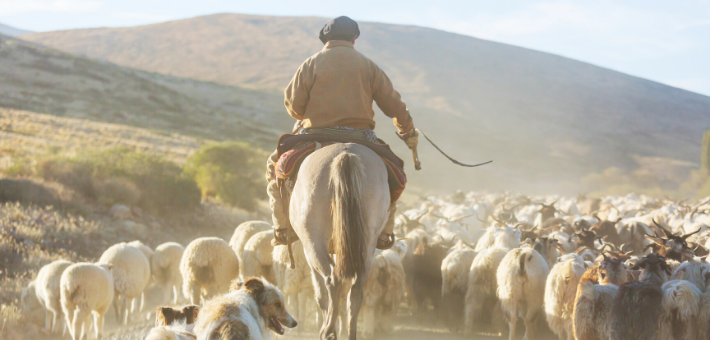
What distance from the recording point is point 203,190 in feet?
88.0

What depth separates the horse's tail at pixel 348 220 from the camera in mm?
5172

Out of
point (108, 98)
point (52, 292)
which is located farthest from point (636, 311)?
point (108, 98)

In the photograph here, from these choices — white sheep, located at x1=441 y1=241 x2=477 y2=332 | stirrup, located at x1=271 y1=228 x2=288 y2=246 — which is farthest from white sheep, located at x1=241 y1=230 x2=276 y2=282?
stirrup, located at x1=271 y1=228 x2=288 y2=246

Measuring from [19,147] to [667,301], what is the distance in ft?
89.9

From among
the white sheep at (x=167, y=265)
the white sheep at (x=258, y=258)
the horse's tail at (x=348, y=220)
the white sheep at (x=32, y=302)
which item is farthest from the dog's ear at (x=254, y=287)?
the white sheep at (x=167, y=265)

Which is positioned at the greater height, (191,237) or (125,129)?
(125,129)

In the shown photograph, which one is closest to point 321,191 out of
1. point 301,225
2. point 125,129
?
point 301,225

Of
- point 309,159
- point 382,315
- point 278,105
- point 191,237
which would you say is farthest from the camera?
point 278,105

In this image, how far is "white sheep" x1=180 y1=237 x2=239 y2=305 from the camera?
10.4 m

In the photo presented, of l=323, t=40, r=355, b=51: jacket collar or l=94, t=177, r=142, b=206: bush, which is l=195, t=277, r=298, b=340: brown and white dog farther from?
l=94, t=177, r=142, b=206: bush

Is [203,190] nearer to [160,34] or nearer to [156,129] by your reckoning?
[156,129]

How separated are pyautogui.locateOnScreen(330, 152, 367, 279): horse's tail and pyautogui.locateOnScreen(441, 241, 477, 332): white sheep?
5824mm

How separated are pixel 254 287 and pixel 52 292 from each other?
22.8 ft

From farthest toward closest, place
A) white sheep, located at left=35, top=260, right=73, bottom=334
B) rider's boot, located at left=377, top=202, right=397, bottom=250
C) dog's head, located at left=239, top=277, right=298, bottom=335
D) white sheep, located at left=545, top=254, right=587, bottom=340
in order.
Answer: white sheep, located at left=35, top=260, right=73, bottom=334
white sheep, located at left=545, top=254, right=587, bottom=340
rider's boot, located at left=377, top=202, right=397, bottom=250
dog's head, located at left=239, top=277, right=298, bottom=335
